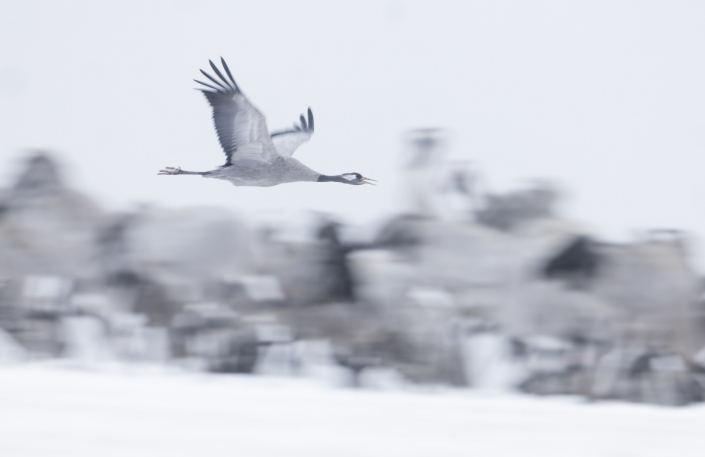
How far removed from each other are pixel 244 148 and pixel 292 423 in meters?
1.23

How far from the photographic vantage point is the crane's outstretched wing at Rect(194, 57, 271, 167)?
14.2 ft

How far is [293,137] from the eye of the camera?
6.02 metres

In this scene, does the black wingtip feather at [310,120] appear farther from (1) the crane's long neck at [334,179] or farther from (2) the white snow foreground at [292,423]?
(2) the white snow foreground at [292,423]

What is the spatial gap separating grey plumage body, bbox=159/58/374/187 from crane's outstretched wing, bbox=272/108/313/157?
43.3 inches

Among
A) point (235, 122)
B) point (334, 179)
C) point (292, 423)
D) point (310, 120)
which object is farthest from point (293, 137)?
point (292, 423)

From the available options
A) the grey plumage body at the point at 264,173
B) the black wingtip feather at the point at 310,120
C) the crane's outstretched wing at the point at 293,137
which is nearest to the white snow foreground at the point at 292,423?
the grey plumage body at the point at 264,173

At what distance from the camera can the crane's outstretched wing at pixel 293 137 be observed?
230 inches

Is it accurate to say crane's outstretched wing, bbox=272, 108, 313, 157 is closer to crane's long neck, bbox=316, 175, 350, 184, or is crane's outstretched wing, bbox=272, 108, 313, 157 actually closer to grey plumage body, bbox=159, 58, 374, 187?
crane's long neck, bbox=316, 175, 350, 184

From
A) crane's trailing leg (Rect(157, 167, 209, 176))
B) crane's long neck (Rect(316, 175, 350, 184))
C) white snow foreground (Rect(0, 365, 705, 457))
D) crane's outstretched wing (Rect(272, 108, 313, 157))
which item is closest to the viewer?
white snow foreground (Rect(0, 365, 705, 457))

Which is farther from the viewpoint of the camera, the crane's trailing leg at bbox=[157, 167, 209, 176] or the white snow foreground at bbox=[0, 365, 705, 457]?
the crane's trailing leg at bbox=[157, 167, 209, 176]

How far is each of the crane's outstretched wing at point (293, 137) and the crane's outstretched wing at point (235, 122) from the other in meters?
1.17

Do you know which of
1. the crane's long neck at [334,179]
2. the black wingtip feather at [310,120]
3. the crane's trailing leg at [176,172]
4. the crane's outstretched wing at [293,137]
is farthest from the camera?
the black wingtip feather at [310,120]

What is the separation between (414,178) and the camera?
813 cm

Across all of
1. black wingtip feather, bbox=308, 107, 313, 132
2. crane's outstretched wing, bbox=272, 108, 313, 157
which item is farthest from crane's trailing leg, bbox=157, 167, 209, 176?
black wingtip feather, bbox=308, 107, 313, 132
